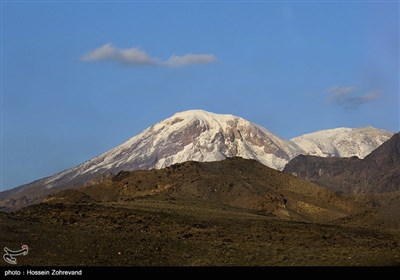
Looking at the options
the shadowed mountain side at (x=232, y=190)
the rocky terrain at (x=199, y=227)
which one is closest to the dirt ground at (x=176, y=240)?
the rocky terrain at (x=199, y=227)

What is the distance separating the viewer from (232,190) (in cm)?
9156

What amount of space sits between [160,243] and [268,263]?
24.9ft

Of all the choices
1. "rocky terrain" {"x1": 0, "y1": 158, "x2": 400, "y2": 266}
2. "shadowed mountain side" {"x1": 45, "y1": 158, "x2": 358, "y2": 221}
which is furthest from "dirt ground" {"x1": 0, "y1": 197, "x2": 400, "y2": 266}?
"shadowed mountain side" {"x1": 45, "y1": 158, "x2": 358, "y2": 221}

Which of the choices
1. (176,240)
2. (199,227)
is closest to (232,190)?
(199,227)

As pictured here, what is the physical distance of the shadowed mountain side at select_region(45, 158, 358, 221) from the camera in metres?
88.2

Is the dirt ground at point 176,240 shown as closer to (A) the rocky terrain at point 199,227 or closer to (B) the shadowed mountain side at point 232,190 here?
(A) the rocky terrain at point 199,227

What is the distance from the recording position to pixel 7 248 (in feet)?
117

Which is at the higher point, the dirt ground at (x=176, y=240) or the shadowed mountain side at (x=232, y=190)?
the shadowed mountain side at (x=232, y=190)

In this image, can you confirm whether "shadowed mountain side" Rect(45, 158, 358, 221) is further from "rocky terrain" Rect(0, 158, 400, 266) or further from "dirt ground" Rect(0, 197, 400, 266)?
"dirt ground" Rect(0, 197, 400, 266)

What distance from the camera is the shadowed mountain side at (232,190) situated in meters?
88.2
